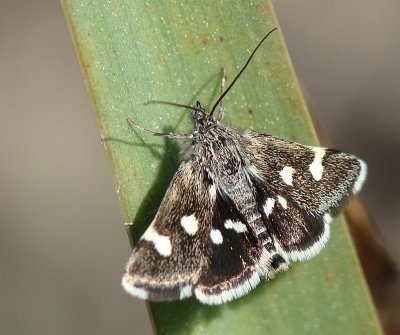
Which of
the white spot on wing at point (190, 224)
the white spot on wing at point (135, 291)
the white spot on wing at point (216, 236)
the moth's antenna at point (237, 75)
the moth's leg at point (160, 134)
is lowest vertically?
the white spot on wing at point (135, 291)

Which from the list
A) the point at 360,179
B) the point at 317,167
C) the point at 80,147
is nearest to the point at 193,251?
the point at 317,167

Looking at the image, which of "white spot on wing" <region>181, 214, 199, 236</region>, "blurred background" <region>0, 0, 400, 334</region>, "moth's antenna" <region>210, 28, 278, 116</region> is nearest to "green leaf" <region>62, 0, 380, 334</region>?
"moth's antenna" <region>210, 28, 278, 116</region>

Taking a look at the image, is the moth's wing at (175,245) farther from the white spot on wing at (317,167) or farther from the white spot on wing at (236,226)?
the white spot on wing at (317,167)

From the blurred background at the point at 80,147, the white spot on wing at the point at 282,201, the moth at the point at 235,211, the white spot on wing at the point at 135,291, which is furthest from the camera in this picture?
the blurred background at the point at 80,147

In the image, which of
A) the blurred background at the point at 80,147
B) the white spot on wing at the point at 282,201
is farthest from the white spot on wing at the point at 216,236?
the blurred background at the point at 80,147

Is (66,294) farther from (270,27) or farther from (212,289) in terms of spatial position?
(270,27)

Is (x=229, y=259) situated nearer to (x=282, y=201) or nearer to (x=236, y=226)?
(x=236, y=226)

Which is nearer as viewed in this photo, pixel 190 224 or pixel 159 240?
pixel 159 240
